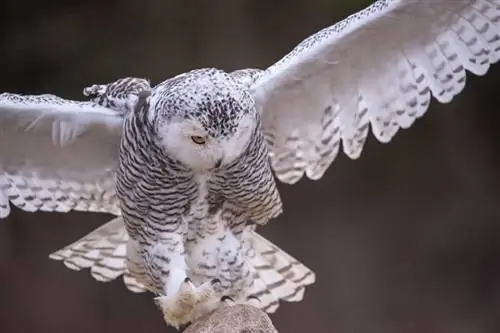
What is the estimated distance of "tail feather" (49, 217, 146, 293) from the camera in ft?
7.61

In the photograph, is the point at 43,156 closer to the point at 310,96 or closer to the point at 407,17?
the point at 310,96

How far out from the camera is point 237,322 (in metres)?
1.66

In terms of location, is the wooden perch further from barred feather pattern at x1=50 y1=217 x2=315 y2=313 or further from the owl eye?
barred feather pattern at x1=50 y1=217 x2=315 y2=313

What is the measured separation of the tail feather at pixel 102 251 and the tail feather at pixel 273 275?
31 cm

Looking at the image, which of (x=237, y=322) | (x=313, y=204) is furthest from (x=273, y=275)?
(x=313, y=204)

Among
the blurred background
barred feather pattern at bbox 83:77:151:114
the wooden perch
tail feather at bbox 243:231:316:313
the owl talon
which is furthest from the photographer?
the blurred background

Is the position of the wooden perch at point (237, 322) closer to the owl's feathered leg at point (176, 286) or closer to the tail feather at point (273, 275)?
the owl's feathered leg at point (176, 286)

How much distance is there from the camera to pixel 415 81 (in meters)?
2.16

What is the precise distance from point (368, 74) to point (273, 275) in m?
0.55

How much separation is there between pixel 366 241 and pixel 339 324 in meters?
0.31

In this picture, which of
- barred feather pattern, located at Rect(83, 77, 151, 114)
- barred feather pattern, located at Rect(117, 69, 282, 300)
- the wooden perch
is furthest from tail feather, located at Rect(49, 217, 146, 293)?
the wooden perch

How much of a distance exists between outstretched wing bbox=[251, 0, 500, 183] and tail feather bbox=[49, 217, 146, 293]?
0.42 metres

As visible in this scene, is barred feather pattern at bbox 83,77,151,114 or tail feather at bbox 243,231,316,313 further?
tail feather at bbox 243,231,316,313

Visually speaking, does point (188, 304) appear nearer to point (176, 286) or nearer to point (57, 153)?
point (176, 286)
